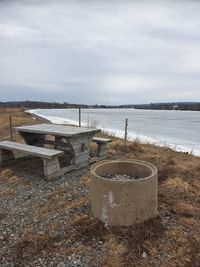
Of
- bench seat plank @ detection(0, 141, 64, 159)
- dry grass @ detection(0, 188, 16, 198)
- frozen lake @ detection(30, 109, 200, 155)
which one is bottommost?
frozen lake @ detection(30, 109, 200, 155)

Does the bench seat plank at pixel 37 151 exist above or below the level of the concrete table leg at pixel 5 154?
above

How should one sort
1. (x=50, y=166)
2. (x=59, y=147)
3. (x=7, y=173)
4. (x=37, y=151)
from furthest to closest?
(x=59, y=147) < (x=7, y=173) < (x=37, y=151) < (x=50, y=166)

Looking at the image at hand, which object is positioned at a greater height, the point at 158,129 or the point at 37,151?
the point at 37,151

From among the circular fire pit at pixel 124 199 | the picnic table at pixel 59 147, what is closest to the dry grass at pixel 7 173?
the picnic table at pixel 59 147

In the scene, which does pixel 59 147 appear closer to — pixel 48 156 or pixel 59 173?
pixel 59 173

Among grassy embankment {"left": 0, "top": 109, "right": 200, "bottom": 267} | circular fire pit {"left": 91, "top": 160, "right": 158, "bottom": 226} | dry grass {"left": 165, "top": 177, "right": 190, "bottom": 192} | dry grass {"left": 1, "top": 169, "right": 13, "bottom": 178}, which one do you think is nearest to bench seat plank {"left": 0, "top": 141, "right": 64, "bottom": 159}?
dry grass {"left": 1, "top": 169, "right": 13, "bottom": 178}

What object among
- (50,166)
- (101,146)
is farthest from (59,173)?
(101,146)

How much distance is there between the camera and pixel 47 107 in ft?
370

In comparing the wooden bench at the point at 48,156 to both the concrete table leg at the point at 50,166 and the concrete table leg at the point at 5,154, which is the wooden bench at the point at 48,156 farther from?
the concrete table leg at the point at 5,154

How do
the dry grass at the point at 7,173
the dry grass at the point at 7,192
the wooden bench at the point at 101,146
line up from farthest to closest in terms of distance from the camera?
1. the wooden bench at the point at 101,146
2. the dry grass at the point at 7,173
3. the dry grass at the point at 7,192

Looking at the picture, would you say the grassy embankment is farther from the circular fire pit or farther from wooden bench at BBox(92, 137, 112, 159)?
wooden bench at BBox(92, 137, 112, 159)

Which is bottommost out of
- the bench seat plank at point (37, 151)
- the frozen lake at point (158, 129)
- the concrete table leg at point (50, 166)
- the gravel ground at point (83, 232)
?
the frozen lake at point (158, 129)

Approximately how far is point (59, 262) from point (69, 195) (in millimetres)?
1728

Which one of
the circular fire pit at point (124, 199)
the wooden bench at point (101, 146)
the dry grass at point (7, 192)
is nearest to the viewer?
the circular fire pit at point (124, 199)
